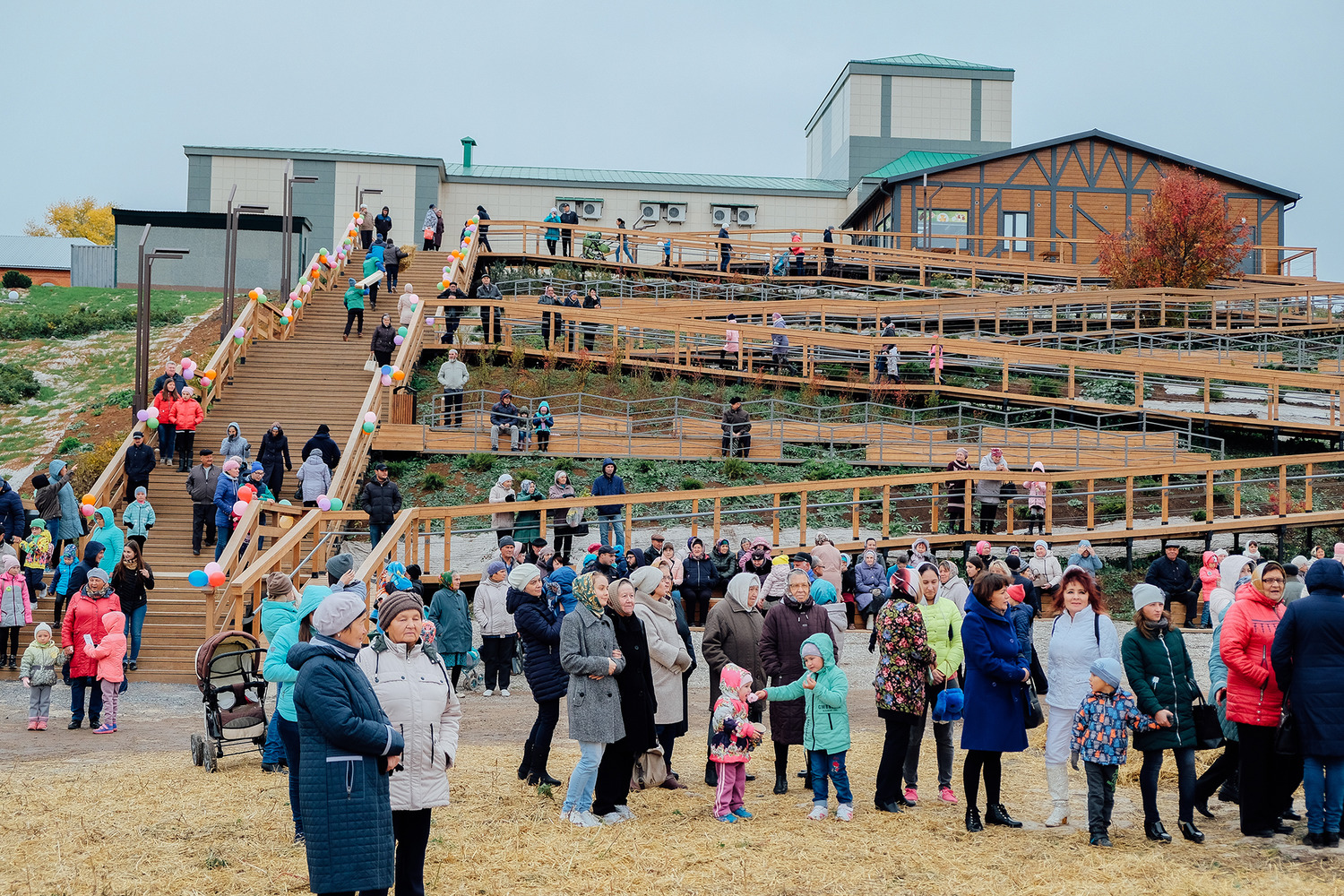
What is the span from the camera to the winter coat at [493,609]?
12844 mm

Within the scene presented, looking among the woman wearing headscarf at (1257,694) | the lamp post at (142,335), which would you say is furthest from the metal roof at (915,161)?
the woman wearing headscarf at (1257,694)

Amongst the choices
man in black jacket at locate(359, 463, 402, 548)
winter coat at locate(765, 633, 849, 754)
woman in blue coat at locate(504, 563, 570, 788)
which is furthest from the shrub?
winter coat at locate(765, 633, 849, 754)

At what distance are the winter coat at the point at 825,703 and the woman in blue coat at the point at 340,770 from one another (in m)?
3.53

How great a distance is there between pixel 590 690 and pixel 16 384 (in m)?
26.3

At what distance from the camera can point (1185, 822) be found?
7516mm

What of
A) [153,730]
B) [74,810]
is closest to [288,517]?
[153,730]

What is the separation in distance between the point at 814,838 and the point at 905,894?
1045 millimetres

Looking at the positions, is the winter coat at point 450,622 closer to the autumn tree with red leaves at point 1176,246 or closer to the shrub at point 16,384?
the shrub at point 16,384

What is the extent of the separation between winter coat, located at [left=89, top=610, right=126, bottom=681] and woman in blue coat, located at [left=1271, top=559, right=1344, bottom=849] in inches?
371

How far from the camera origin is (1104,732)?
7273 mm

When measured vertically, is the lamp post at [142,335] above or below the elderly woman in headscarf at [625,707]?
above

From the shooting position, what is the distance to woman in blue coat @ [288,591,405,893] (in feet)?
16.5

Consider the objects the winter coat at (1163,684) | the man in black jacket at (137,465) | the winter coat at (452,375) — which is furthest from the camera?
the winter coat at (452,375)

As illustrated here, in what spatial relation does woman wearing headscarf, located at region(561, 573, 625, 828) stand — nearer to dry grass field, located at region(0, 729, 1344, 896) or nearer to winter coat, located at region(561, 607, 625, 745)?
winter coat, located at region(561, 607, 625, 745)
